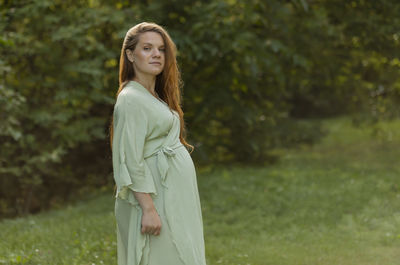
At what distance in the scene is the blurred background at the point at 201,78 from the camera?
8.77 metres

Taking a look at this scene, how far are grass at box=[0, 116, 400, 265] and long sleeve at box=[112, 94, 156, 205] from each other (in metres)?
2.52

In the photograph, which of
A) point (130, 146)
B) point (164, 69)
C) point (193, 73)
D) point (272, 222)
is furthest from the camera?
point (193, 73)

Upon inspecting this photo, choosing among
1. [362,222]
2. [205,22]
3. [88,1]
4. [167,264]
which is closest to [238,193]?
[362,222]

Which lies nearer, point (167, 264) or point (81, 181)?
point (167, 264)

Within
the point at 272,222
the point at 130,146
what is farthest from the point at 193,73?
the point at 130,146

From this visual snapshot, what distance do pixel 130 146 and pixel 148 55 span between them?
0.62m

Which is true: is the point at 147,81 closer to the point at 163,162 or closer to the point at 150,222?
the point at 163,162

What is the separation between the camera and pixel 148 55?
10.6ft

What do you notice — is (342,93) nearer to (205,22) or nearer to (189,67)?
(189,67)

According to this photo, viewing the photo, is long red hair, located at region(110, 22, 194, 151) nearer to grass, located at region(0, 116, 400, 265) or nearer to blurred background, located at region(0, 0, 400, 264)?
grass, located at region(0, 116, 400, 265)

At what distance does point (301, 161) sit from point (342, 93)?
7.93 ft

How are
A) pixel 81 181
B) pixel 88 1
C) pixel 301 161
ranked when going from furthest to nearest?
pixel 301 161
pixel 81 181
pixel 88 1

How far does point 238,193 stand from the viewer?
877 cm

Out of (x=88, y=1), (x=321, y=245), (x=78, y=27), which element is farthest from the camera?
(x=88, y=1)
